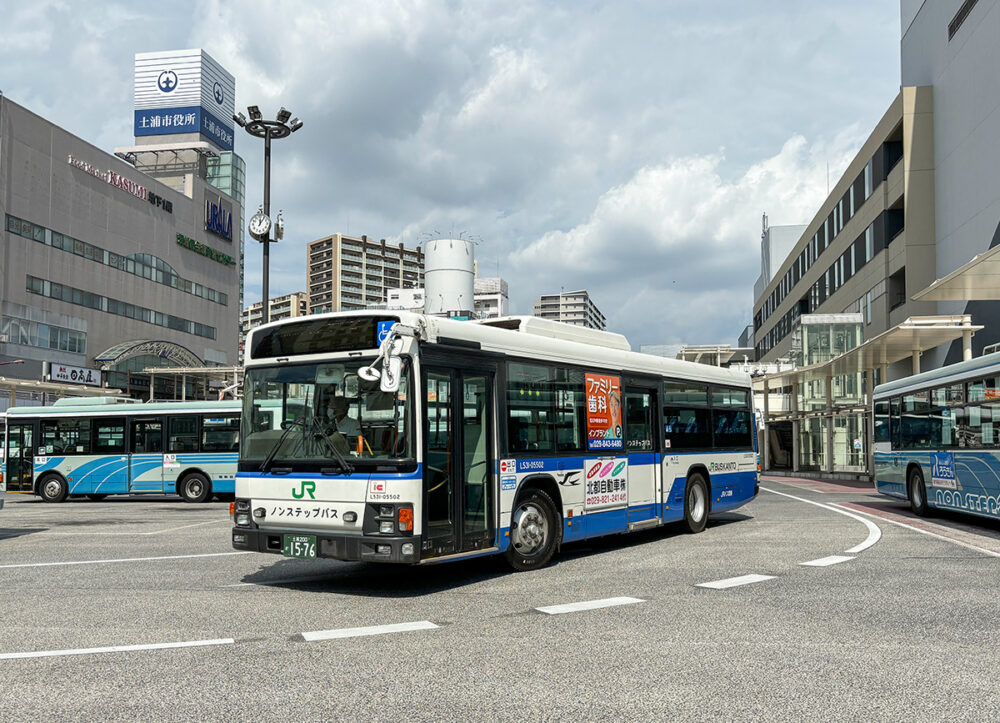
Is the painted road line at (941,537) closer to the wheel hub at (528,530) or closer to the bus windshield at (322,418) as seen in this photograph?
the wheel hub at (528,530)

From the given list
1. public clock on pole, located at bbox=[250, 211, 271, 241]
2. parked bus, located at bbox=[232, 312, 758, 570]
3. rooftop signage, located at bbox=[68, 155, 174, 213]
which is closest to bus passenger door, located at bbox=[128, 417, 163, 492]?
public clock on pole, located at bbox=[250, 211, 271, 241]

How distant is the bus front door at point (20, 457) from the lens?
24984mm

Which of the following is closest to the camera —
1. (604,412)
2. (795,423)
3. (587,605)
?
(587,605)

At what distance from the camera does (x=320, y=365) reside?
923 centimetres

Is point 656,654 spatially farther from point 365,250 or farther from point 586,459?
point 365,250

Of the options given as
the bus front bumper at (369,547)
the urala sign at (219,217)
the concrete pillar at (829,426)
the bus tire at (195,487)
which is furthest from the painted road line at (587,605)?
the urala sign at (219,217)

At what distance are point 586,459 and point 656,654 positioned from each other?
17.2ft

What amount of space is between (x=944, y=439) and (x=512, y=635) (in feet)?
39.8

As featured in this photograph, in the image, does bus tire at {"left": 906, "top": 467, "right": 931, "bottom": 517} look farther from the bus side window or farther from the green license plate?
the bus side window

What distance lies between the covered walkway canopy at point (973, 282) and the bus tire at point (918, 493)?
204 inches

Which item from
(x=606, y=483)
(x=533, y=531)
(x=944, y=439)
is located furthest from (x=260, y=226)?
(x=944, y=439)

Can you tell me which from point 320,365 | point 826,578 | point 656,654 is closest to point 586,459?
point 826,578

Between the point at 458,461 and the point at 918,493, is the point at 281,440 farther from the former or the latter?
the point at 918,493

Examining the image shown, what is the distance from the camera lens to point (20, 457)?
82.8 ft
